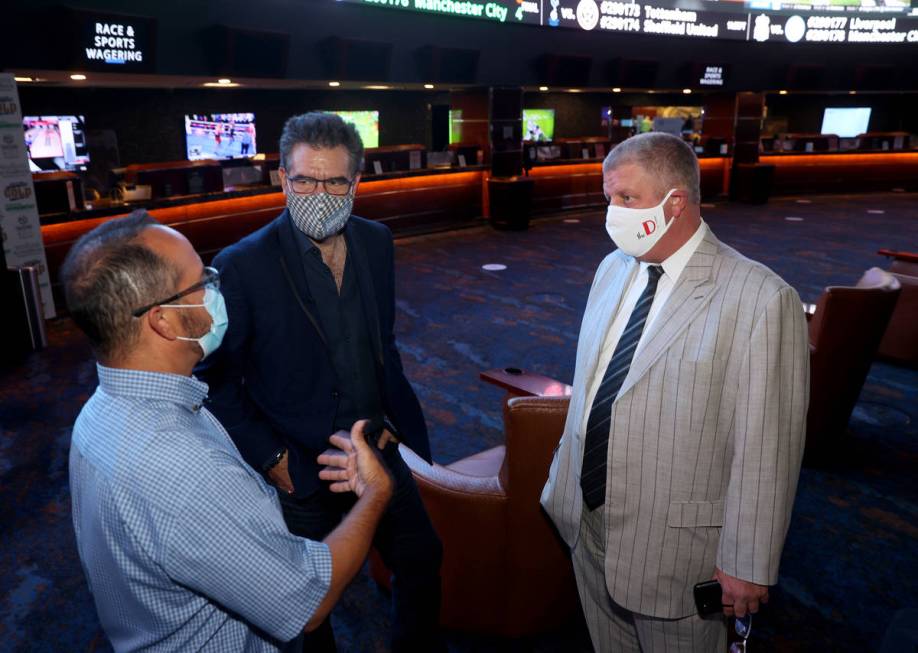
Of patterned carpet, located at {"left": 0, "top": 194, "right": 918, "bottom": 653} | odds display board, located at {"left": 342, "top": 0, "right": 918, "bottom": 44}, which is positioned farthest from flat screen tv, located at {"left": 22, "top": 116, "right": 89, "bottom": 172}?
odds display board, located at {"left": 342, "top": 0, "right": 918, "bottom": 44}

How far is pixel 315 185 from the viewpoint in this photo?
6.45 feet

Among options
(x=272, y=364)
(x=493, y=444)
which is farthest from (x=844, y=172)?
(x=272, y=364)

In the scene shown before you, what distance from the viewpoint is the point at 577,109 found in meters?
16.0

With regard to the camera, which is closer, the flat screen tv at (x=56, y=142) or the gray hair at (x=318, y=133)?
the gray hair at (x=318, y=133)

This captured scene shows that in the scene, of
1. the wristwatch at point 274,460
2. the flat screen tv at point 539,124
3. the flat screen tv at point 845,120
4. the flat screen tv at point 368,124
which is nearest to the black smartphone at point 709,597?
the wristwatch at point 274,460

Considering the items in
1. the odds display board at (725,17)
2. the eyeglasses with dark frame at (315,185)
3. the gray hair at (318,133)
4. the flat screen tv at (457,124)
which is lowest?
the eyeglasses with dark frame at (315,185)

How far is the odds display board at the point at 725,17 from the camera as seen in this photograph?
10.8m

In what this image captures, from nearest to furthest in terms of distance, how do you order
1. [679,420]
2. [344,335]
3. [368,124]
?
[679,420] → [344,335] → [368,124]

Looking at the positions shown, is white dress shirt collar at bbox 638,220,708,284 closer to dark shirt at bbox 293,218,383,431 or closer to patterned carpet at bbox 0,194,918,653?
dark shirt at bbox 293,218,383,431

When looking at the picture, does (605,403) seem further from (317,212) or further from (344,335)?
(317,212)

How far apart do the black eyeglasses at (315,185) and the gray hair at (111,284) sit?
32.1 inches

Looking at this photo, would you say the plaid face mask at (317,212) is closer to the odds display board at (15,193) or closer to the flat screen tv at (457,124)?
the odds display board at (15,193)

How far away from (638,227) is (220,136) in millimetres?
10819

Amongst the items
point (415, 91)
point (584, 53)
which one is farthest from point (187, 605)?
point (415, 91)
